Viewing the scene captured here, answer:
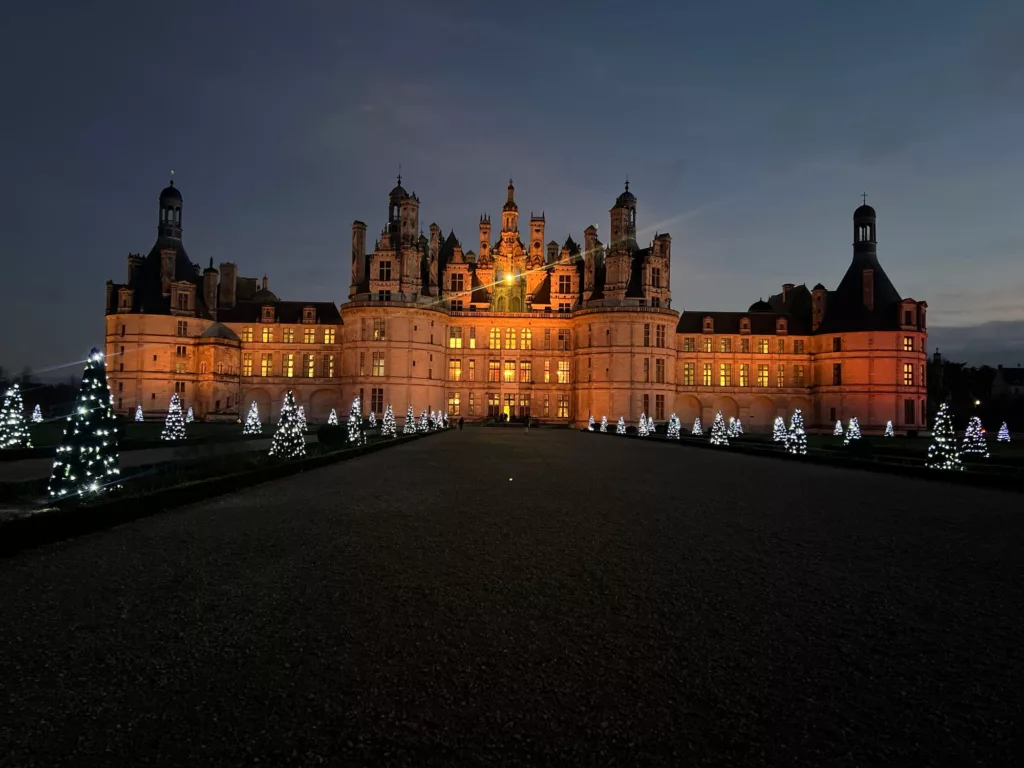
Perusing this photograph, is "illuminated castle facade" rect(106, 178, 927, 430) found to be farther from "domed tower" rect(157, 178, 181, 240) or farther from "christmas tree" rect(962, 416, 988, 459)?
"christmas tree" rect(962, 416, 988, 459)

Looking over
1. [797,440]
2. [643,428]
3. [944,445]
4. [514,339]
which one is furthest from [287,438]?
[514,339]

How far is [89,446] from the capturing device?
12.6 meters

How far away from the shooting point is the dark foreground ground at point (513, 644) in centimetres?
373

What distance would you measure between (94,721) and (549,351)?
6030 cm

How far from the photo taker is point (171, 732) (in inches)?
149

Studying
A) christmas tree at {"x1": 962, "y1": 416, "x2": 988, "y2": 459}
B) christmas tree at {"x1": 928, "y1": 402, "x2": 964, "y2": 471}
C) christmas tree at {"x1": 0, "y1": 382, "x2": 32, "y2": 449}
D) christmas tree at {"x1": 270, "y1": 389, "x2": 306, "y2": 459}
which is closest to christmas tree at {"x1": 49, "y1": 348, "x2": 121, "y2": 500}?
christmas tree at {"x1": 270, "y1": 389, "x2": 306, "y2": 459}

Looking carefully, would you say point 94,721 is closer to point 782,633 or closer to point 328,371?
point 782,633

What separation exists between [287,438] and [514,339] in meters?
44.3

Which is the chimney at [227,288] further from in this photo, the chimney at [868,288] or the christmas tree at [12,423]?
the chimney at [868,288]

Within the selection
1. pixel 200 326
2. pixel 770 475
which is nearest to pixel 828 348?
pixel 770 475

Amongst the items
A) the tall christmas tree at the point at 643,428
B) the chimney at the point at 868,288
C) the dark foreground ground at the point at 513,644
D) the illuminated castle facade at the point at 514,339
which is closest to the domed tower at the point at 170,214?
the illuminated castle facade at the point at 514,339

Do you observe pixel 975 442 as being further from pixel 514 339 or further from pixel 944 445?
pixel 514 339

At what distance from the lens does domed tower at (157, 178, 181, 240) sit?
204ft

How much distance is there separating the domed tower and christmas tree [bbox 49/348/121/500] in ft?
184
